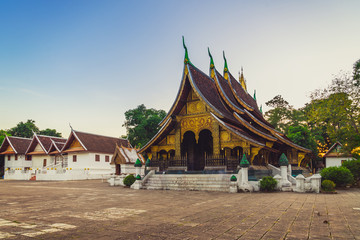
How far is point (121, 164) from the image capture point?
86.4ft

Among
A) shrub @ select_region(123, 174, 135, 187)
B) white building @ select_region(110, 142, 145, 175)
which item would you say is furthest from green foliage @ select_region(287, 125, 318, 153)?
shrub @ select_region(123, 174, 135, 187)

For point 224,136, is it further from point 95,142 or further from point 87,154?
point 95,142

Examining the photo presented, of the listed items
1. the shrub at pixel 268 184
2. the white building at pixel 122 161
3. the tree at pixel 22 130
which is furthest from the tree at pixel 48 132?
the shrub at pixel 268 184

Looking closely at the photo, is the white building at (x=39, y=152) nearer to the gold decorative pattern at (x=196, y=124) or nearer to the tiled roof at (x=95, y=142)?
the tiled roof at (x=95, y=142)

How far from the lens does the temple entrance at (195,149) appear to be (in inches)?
698

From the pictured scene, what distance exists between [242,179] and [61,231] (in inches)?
364

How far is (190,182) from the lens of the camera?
1370 cm

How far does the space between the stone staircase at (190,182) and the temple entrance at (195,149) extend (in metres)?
3.04

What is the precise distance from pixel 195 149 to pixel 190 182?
462 cm


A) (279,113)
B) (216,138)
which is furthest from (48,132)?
(216,138)

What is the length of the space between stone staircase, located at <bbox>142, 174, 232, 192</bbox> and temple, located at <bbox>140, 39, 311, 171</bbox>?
1.19 meters

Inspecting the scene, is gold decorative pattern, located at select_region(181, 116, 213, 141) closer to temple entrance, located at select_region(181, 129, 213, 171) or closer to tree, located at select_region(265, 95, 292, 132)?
temple entrance, located at select_region(181, 129, 213, 171)

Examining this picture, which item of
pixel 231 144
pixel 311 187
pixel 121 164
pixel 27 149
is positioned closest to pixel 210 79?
pixel 231 144

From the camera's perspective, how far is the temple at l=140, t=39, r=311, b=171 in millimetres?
14750
